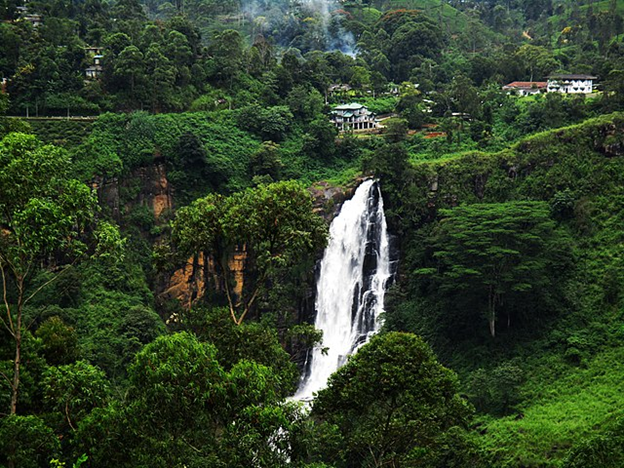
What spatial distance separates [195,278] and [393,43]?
34.6 meters

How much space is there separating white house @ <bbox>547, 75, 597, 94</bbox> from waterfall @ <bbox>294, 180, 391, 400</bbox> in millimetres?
19262

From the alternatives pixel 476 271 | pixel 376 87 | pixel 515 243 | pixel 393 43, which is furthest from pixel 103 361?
pixel 393 43

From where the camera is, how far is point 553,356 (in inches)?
1284

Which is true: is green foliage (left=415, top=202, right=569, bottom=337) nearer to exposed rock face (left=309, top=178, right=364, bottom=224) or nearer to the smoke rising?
exposed rock face (left=309, top=178, right=364, bottom=224)

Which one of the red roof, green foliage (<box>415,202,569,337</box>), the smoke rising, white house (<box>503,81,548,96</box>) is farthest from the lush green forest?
the smoke rising

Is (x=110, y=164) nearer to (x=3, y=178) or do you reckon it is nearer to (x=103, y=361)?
(x=103, y=361)

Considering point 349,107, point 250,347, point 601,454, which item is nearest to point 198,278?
point 349,107

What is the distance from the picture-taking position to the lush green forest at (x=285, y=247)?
50.7 ft

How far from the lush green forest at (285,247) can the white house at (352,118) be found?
781 millimetres

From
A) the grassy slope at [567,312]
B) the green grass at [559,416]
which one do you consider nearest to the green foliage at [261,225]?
the green grass at [559,416]

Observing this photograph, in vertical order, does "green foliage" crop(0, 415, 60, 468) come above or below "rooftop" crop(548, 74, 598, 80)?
below

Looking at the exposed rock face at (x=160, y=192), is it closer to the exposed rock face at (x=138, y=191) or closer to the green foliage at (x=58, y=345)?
the exposed rock face at (x=138, y=191)

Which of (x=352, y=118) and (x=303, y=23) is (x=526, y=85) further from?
(x=303, y=23)

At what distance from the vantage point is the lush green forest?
50.7 ft
